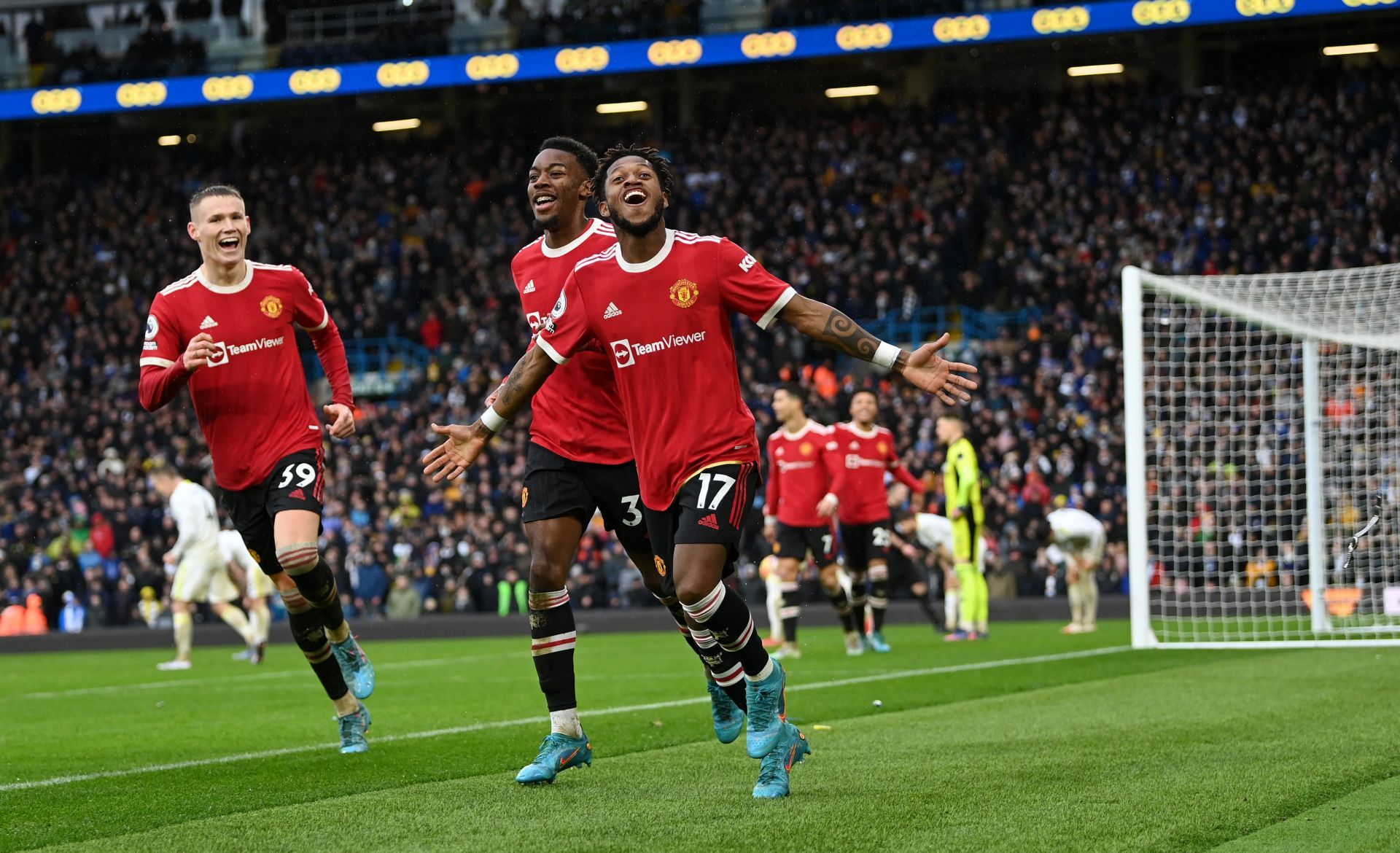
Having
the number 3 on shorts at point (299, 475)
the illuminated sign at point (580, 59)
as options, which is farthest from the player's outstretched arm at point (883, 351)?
the illuminated sign at point (580, 59)

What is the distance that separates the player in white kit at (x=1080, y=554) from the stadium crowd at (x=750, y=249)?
3606 millimetres

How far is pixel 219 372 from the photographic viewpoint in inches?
320

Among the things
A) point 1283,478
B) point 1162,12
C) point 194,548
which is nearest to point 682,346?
point 194,548

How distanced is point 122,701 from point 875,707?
22.1 ft

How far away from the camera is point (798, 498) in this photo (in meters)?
15.5

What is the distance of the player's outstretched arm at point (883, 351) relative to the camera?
596 centimetres

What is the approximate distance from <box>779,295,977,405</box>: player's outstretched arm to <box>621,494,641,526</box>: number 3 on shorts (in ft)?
4.08

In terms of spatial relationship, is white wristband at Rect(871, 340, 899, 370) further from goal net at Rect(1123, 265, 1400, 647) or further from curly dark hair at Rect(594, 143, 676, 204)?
goal net at Rect(1123, 265, 1400, 647)

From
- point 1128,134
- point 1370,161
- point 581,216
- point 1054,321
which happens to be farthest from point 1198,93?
point 581,216

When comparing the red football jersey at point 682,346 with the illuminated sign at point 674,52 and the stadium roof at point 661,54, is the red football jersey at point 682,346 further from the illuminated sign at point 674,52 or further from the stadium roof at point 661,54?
the illuminated sign at point 674,52

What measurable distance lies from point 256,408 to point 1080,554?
491 inches

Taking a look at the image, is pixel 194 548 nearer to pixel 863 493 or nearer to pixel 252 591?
pixel 252 591

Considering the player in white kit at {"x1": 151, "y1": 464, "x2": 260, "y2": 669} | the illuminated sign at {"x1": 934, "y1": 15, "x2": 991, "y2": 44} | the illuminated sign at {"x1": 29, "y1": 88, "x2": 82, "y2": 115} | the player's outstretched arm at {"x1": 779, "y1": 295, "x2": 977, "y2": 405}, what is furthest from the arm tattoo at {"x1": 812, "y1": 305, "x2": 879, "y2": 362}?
the illuminated sign at {"x1": 29, "y1": 88, "x2": 82, "y2": 115}

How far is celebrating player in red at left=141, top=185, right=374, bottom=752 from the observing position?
8023 millimetres
